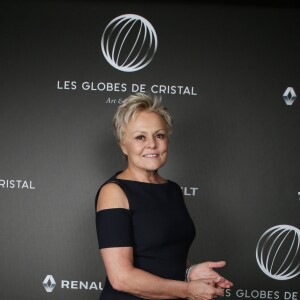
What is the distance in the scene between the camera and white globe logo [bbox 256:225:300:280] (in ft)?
11.3

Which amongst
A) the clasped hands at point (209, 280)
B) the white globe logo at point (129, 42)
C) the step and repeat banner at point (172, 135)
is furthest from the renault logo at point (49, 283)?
the clasped hands at point (209, 280)

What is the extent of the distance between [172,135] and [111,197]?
1634 mm

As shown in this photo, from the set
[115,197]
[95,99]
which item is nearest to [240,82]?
[95,99]

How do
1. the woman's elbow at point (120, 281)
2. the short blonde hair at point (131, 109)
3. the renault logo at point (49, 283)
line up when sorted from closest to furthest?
the woman's elbow at point (120, 281) → the short blonde hair at point (131, 109) → the renault logo at point (49, 283)

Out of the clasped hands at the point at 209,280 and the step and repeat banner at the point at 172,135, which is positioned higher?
the step and repeat banner at the point at 172,135

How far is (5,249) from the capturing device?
344 centimetres

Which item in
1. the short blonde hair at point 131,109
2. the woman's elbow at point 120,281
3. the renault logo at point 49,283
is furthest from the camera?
the renault logo at point 49,283

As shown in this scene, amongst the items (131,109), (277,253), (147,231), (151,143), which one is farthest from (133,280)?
(277,253)

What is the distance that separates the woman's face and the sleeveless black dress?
0.32ft

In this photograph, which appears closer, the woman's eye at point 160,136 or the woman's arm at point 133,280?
the woman's arm at point 133,280

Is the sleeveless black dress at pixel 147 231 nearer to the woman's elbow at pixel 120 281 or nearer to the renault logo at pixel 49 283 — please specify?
the woman's elbow at pixel 120 281

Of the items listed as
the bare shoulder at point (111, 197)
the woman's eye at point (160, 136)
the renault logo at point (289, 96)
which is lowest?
the bare shoulder at point (111, 197)

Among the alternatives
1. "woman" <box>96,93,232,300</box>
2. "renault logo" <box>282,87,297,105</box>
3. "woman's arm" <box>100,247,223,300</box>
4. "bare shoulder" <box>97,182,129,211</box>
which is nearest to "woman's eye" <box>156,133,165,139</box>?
"woman" <box>96,93,232,300</box>

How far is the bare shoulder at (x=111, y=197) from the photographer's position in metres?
1.87
